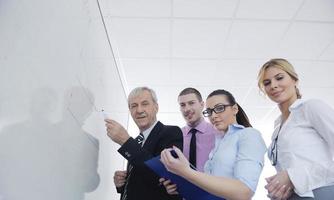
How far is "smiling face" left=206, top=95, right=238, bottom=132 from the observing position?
3.92 ft

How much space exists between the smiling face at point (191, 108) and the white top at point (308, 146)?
0.76 meters

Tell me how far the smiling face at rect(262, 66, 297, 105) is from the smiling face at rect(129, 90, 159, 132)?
530 mm

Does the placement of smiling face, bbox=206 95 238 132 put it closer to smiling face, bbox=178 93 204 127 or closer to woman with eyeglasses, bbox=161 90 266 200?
woman with eyeglasses, bbox=161 90 266 200

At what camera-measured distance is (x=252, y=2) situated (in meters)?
2.23

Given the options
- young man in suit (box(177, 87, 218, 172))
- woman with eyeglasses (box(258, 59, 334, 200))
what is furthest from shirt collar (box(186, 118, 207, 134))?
woman with eyeglasses (box(258, 59, 334, 200))

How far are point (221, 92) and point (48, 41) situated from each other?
0.75 meters

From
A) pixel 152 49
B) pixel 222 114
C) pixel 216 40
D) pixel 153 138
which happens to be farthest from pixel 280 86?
pixel 152 49

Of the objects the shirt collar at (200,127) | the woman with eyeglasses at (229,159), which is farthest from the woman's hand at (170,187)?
the shirt collar at (200,127)

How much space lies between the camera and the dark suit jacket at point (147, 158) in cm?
108

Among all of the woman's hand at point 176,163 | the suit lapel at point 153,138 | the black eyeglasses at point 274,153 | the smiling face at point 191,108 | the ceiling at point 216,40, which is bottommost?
the woman's hand at point 176,163

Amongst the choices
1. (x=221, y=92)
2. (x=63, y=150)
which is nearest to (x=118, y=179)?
(x=63, y=150)

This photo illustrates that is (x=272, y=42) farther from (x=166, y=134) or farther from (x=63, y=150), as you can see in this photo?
(x=63, y=150)

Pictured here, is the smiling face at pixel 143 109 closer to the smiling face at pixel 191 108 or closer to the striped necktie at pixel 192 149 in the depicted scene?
the striped necktie at pixel 192 149

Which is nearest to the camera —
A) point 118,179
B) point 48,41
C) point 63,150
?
point 48,41
